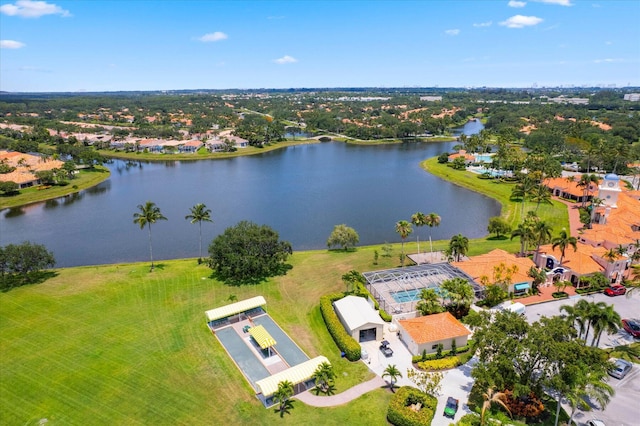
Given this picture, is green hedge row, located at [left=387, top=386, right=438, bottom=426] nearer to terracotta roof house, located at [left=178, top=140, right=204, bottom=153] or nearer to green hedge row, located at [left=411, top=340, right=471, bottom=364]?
green hedge row, located at [left=411, top=340, right=471, bottom=364]

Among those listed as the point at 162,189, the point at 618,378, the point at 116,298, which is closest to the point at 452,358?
the point at 618,378

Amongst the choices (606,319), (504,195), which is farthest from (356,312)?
(504,195)

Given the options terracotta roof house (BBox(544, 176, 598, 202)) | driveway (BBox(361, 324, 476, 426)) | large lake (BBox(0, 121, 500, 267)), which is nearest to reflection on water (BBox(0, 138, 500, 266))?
large lake (BBox(0, 121, 500, 267))

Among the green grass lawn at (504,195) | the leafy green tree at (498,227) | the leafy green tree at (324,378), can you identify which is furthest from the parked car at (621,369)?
the green grass lawn at (504,195)

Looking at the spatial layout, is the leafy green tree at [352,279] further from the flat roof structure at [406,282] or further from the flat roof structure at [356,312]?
the flat roof structure at [356,312]

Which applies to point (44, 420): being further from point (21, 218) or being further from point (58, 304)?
point (21, 218)

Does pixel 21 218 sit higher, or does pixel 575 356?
pixel 575 356
